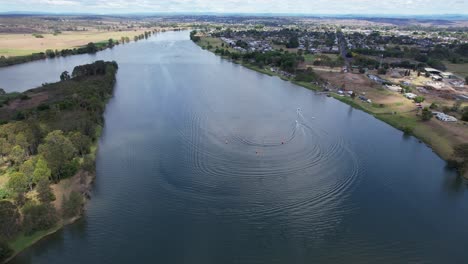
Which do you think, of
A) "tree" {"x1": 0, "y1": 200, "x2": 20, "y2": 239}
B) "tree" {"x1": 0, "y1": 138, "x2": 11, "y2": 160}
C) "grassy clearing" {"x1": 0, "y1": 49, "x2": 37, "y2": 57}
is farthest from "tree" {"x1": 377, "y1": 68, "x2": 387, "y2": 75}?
"grassy clearing" {"x1": 0, "y1": 49, "x2": 37, "y2": 57}

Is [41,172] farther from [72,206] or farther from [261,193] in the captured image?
[261,193]

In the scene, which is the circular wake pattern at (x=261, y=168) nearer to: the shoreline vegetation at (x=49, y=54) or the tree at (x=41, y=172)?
the tree at (x=41, y=172)

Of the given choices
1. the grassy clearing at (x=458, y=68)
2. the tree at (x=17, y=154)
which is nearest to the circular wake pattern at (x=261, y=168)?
the tree at (x=17, y=154)

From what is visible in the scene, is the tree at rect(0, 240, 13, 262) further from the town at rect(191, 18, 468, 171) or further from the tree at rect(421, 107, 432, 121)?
the tree at rect(421, 107, 432, 121)

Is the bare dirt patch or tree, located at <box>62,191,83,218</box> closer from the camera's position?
tree, located at <box>62,191,83,218</box>

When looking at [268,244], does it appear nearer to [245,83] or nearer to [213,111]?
[213,111]

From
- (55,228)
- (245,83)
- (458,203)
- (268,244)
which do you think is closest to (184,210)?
(268,244)

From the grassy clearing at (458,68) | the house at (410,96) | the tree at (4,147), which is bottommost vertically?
the house at (410,96)
